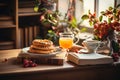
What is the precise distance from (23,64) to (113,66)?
2.16 ft

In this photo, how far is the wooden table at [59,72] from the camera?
2.21m

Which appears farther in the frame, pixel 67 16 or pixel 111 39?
pixel 67 16

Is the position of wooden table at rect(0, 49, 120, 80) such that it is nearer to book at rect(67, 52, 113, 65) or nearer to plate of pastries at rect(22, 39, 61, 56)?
book at rect(67, 52, 113, 65)

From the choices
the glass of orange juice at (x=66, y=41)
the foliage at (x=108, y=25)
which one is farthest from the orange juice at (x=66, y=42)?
the foliage at (x=108, y=25)

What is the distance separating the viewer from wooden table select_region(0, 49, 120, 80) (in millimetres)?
2215

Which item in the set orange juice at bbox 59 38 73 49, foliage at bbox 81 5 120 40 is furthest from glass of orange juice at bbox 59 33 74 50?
foliage at bbox 81 5 120 40

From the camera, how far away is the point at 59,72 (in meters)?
2.31

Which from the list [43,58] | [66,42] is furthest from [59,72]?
[66,42]

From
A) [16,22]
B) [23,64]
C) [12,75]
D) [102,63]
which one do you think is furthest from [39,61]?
[16,22]

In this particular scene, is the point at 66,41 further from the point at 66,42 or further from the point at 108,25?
the point at 108,25

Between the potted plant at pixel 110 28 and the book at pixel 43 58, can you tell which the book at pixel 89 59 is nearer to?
the book at pixel 43 58

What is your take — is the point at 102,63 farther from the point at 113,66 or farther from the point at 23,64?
the point at 23,64

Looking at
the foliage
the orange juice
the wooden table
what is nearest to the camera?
the wooden table

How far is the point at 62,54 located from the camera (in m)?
2.69
